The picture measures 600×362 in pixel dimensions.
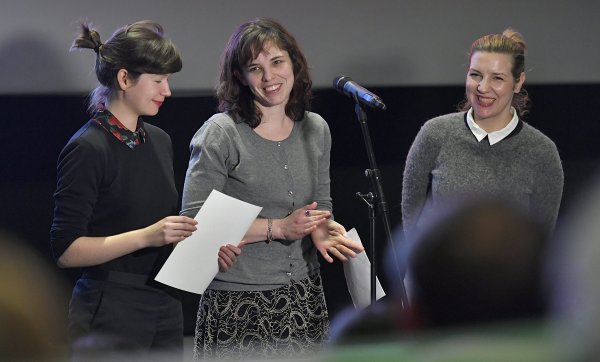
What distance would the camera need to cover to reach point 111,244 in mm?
1978

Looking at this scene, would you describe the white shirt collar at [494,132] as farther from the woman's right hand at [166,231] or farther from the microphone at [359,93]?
the woman's right hand at [166,231]

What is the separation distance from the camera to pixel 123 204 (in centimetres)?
203

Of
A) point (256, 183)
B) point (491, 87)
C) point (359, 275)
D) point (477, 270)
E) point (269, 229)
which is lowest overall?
point (359, 275)

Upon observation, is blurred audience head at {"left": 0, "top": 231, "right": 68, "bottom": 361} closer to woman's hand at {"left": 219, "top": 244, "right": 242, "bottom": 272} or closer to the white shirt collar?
woman's hand at {"left": 219, "top": 244, "right": 242, "bottom": 272}

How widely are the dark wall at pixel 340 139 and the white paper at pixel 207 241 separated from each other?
58.4 inches

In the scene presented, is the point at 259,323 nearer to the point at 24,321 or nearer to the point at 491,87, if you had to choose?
the point at 491,87

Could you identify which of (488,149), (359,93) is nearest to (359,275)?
(359,93)

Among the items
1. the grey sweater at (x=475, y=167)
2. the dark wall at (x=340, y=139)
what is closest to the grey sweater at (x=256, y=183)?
the grey sweater at (x=475, y=167)

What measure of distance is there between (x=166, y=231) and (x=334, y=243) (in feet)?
1.51

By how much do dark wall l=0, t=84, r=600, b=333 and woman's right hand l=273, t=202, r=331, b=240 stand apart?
1.51 metres

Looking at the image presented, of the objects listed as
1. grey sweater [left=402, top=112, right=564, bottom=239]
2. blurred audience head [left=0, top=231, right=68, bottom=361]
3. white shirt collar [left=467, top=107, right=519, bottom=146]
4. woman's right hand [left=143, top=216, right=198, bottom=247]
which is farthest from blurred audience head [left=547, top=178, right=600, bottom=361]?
white shirt collar [left=467, top=107, right=519, bottom=146]

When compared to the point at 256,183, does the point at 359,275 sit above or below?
below

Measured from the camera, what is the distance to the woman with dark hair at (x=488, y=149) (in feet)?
8.73

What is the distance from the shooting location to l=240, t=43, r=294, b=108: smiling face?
2.23 meters
